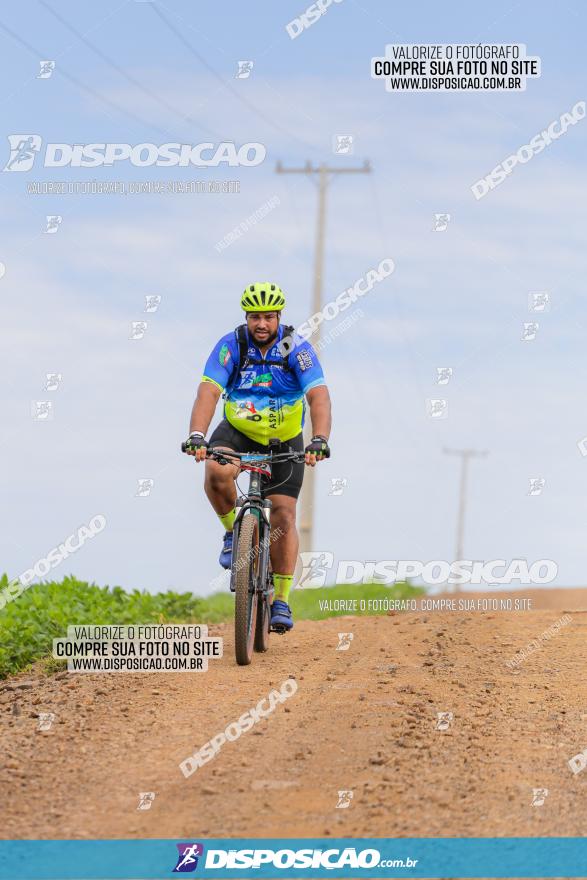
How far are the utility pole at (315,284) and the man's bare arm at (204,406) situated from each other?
1613 cm

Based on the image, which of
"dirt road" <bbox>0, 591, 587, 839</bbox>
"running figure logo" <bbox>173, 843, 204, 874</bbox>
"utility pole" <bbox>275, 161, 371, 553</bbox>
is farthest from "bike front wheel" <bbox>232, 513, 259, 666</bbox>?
"utility pole" <bbox>275, 161, 371, 553</bbox>

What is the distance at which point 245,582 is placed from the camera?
9.34m

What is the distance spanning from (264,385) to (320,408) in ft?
1.75

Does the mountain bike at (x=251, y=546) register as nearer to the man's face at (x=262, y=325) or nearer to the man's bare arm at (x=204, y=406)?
the man's bare arm at (x=204, y=406)

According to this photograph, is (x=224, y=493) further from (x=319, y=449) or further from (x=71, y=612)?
(x=71, y=612)

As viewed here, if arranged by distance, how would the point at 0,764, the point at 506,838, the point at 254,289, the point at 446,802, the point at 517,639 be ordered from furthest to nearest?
the point at 517,639, the point at 254,289, the point at 0,764, the point at 446,802, the point at 506,838

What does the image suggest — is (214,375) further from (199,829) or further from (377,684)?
(199,829)

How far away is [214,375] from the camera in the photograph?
33.2 feet

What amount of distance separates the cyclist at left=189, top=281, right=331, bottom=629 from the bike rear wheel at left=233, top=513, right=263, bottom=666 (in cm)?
48

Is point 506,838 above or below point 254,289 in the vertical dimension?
below

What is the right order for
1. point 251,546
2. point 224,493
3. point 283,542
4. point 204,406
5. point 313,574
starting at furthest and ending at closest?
1. point 313,574
2. point 283,542
3. point 224,493
4. point 204,406
5. point 251,546

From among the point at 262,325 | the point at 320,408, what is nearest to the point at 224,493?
the point at 320,408

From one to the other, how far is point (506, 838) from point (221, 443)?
525 centimetres

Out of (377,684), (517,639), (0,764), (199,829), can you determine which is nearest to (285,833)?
(199,829)
